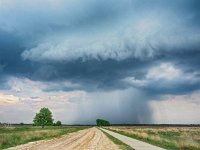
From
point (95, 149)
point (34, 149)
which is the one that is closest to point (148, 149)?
point (95, 149)


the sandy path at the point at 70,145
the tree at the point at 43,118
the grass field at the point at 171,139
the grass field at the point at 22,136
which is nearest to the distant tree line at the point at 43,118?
the tree at the point at 43,118

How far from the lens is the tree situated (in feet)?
525

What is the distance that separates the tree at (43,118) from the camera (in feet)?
525

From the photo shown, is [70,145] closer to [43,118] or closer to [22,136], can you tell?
[22,136]

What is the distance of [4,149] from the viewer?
89.5ft

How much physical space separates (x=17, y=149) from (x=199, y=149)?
14.8 meters

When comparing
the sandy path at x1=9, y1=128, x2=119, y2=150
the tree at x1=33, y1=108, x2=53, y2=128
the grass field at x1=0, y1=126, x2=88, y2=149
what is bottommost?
the sandy path at x1=9, y1=128, x2=119, y2=150

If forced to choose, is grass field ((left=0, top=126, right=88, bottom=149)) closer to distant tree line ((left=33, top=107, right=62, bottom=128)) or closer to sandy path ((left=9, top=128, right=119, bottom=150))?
sandy path ((left=9, top=128, right=119, bottom=150))

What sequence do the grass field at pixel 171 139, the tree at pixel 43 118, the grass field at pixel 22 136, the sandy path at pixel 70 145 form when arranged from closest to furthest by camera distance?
the sandy path at pixel 70 145 < the grass field at pixel 171 139 < the grass field at pixel 22 136 < the tree at pixel 43 118

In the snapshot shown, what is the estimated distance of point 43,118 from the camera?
161 meters

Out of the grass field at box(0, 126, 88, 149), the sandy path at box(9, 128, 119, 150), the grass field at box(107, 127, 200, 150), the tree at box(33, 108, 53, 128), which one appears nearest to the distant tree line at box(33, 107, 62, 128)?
the tree at box(33, 108, 53, 128)

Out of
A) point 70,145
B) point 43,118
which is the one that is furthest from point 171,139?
point 43,118

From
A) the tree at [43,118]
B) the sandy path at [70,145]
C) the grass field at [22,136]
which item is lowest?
the sandy path at [70,145]

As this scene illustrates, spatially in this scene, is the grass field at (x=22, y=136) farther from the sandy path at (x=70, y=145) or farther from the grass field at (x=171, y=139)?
the grass field at (x=171, y=139)
